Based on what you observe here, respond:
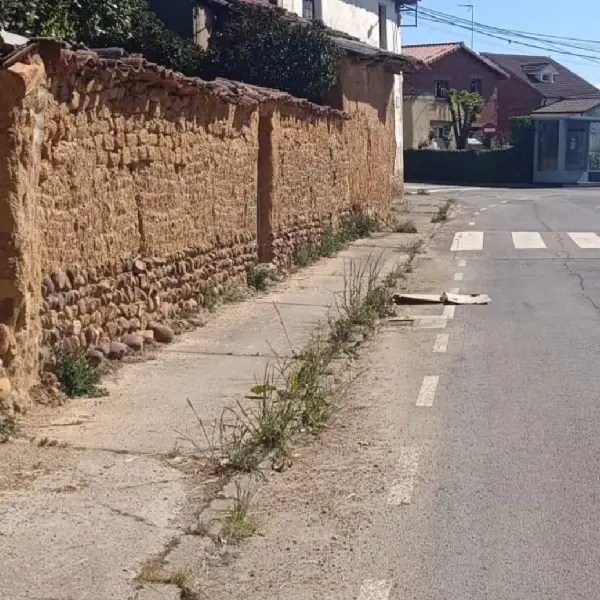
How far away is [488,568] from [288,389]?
3.57 m

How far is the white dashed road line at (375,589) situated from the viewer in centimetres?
490

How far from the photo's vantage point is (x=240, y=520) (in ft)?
19.0

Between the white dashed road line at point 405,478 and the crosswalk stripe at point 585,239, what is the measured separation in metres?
15.6

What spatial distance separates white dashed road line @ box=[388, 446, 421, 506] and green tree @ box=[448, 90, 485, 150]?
5453cm

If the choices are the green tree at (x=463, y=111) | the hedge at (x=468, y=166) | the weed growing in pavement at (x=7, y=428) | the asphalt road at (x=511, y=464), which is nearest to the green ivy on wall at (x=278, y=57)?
the asphalt road at (x=511, y=464)

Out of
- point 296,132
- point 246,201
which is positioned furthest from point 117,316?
point 296,132

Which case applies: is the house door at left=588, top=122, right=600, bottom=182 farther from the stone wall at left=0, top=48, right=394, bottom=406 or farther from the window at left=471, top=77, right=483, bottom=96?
the stone wall at left=0, top=48, right=394, bottom=406

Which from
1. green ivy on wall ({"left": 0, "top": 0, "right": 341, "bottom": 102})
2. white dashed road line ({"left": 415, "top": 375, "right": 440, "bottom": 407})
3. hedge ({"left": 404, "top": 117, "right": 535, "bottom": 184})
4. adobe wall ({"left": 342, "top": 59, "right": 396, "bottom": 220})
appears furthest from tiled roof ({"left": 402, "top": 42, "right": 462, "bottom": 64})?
white dashed road line ({"left": 415, "top": 375, "right": 440, "bottom": 407})

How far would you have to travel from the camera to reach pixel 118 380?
9016 mm

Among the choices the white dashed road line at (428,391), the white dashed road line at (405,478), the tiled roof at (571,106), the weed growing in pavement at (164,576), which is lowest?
the white dashed road line at (428,391)

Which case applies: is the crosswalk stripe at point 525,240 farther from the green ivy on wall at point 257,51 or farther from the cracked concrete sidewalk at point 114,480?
the cracked concrete sidewalk at point 114,480

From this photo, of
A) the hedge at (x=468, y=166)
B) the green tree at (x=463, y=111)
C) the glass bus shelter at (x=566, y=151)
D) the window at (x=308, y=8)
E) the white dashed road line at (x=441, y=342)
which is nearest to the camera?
the white dashed road line at (x=441, y=342)

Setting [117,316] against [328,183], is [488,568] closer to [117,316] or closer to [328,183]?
[117,316]

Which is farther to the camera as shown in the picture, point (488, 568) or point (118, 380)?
point (118, 380)
